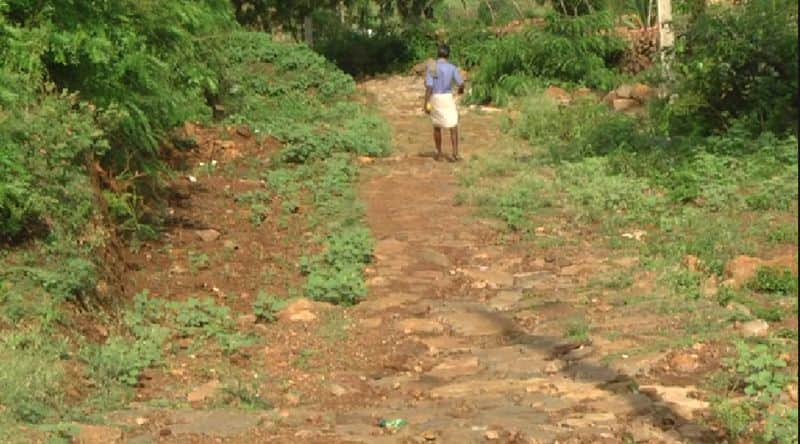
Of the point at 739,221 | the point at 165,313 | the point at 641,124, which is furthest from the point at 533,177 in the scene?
the point at 165,313

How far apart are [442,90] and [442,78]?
179mm

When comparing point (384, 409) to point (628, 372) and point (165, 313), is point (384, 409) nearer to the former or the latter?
point (628, 372)

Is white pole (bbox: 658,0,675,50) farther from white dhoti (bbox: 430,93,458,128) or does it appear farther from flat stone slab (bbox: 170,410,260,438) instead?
flat stone slab (bbox: 170,410,260,438)

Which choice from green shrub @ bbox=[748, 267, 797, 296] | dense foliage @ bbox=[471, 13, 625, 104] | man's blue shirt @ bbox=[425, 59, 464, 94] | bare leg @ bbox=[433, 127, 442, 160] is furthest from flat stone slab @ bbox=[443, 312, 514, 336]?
dense foliage @ bbox=[471, 13, 625, 104]

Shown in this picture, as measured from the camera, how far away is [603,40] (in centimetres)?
2142

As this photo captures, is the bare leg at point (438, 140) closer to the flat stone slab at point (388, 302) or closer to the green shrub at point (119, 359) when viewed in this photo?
the flat stone slab at point (388, 302)

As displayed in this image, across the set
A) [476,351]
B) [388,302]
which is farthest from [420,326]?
[476,351]

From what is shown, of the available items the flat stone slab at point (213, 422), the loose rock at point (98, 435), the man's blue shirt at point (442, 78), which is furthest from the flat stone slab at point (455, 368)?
the man's blue shirt at point (442, 78)

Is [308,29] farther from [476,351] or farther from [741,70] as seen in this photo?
[476,351]

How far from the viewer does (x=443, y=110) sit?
14.9 metres

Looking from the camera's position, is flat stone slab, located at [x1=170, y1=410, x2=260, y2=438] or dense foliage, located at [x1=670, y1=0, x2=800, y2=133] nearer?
flat stone slab, located at [x1=170, y1=410, x2=260, y2=438]

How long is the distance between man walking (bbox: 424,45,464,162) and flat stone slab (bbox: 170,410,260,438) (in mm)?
8620

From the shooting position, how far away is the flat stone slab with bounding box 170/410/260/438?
6.21 meters

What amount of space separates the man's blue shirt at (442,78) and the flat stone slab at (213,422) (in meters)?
8.60
